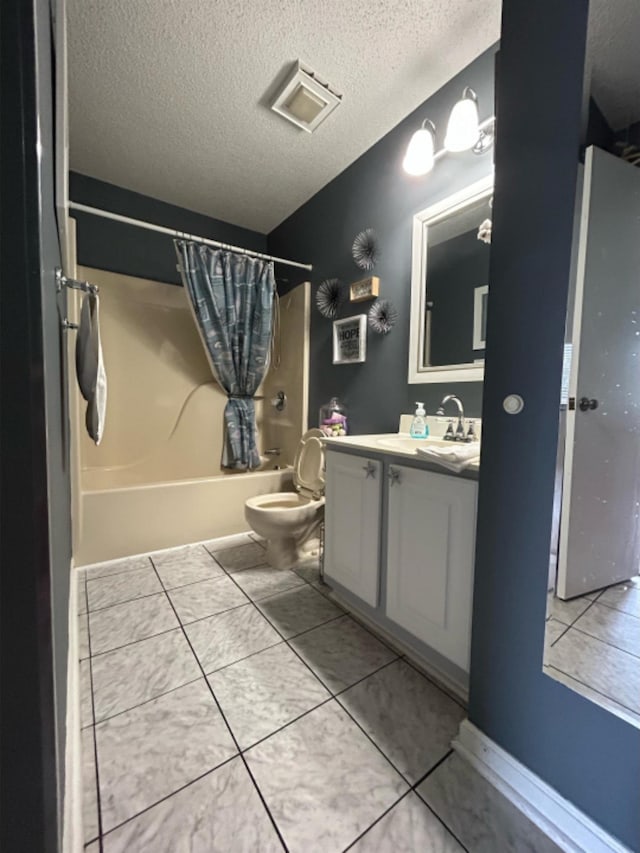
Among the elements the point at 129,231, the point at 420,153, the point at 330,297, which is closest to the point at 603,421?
the point at 420,153

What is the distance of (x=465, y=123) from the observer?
4.75 feet

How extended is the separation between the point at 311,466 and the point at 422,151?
1.81m

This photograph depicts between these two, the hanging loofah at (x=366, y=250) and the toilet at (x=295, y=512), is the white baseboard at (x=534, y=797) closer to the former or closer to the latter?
the toilet at (x=295, y=512)

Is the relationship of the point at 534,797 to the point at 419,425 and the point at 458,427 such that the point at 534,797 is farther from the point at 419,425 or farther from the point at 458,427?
the point at 419,425

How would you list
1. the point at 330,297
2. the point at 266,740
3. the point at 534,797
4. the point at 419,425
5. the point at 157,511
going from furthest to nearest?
the point at 330,297 → the point at 157,511 → the point at 419,425 → the point at 266,740 → the point at 534,797

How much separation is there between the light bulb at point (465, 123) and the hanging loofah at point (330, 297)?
992mm

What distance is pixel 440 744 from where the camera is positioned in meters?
1.01

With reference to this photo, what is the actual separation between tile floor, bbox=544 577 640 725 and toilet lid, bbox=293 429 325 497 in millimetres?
1411

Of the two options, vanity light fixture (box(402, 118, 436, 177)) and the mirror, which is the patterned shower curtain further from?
the mirror

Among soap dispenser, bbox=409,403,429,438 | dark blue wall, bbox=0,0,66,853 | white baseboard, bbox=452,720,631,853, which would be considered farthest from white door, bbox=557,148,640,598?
dark blue wall, bbox=0,0,66,853

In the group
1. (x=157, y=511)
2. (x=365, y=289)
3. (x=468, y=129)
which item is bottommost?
(x=157, y=511)

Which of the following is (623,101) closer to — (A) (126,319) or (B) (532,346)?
(B) (532,346)

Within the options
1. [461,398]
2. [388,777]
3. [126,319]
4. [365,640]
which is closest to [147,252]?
[126,319]

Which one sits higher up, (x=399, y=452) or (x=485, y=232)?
(x=485, y=232)
